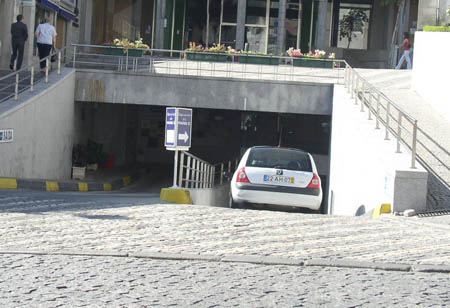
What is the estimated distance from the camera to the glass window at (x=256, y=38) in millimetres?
39281

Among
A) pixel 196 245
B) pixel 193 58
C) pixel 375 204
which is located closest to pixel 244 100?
pixel 193 58

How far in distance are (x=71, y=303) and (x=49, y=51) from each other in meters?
18.1

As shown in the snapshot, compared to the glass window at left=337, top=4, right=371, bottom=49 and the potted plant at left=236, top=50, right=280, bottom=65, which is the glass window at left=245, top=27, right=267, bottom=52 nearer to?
the glass window at left=337, top=4, right=371, bottom=49

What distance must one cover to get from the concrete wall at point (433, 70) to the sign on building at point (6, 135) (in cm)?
995

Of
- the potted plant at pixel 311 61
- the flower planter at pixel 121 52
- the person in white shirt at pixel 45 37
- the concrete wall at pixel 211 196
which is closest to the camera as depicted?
the concrete wall at pixel 211 196

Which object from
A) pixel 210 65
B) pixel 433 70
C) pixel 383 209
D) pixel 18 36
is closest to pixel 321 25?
pixel 210 65

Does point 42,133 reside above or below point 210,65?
below

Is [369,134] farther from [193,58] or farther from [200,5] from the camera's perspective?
[200,5]

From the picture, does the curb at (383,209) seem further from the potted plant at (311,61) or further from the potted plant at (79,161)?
the potted plant at (311,61)

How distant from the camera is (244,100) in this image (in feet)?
82.1

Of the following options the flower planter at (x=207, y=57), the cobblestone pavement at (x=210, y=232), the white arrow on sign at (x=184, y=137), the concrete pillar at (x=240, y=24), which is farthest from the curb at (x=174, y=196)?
the concrete pillar at (x=240, y=24)

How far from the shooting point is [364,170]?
47.9 ft

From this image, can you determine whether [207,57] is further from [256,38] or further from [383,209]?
[383,209]

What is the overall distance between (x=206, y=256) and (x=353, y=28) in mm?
35632
